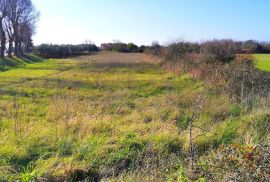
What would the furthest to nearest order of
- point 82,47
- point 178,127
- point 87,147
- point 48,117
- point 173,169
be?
point 82,47 → point 48,117 → point 178,127 → point 87,147 → point 173,169

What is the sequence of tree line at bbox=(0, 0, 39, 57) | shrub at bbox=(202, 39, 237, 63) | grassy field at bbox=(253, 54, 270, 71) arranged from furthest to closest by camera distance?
tree line at bbox=(0, 0, 39, 57), grassy field at bbox=(253, 54, 270, 71), shrub at bbox=(202, 39, 237, 63)

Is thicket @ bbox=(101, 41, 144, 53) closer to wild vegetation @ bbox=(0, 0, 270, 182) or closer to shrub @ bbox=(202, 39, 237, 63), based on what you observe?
shrub @ bbox=(202, 39, 237, 63)

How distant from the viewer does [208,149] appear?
810 centimetres

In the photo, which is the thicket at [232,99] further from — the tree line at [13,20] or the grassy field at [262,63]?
the tree line at [13,20]

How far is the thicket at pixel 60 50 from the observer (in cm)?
9225

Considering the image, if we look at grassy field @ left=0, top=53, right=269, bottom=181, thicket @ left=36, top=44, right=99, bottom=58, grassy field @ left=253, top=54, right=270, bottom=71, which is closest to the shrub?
grassy field @ left=253, top=54, right=270, bottom=71

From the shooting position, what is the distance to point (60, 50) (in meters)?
94.4

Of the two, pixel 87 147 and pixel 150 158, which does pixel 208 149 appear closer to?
pixel 150 158

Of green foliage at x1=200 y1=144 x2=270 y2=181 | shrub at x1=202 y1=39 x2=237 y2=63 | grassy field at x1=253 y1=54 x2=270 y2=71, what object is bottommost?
grassy field at x1=253 y1=54 x2=270 y2=71

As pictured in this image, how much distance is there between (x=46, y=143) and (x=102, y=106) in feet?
17.6

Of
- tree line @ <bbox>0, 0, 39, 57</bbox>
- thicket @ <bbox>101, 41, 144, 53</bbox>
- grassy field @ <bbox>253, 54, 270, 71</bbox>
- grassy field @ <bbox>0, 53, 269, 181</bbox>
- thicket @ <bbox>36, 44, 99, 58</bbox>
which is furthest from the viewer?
thicket @ <bbox>101, 41, 144, 53</bbox>

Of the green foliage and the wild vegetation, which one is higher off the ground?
A: the green foliage

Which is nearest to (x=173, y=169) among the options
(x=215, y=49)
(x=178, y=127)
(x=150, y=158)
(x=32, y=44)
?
(x=150, y=158)

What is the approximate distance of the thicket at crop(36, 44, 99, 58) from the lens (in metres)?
92.2
